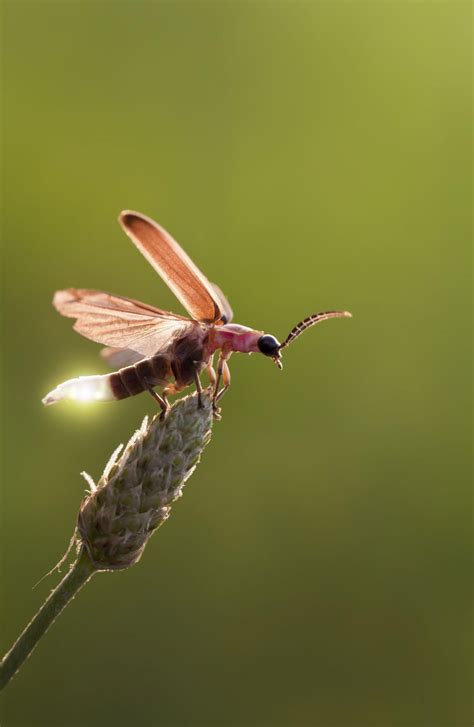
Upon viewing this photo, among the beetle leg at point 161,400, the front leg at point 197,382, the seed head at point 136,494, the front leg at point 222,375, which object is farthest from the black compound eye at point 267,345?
the seed head at point 136,494

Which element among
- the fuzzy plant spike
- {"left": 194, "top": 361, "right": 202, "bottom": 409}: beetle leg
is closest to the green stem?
the fuzzy plant spike

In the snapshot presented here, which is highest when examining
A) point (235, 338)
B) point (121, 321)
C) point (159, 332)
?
point (121, 321)

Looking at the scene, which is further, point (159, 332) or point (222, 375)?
point (222, 375)

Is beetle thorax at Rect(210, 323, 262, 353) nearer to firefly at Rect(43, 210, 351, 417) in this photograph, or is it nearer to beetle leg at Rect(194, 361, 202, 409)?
firefly at Rect(43, 210, 351, 417)

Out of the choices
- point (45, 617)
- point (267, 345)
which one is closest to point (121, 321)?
point (267, 345)

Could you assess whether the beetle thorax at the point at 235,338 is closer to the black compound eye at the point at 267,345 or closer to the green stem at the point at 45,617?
the black compound eye at the point at 267,345

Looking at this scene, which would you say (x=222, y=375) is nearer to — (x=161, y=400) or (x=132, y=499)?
(x=161, y=400)
